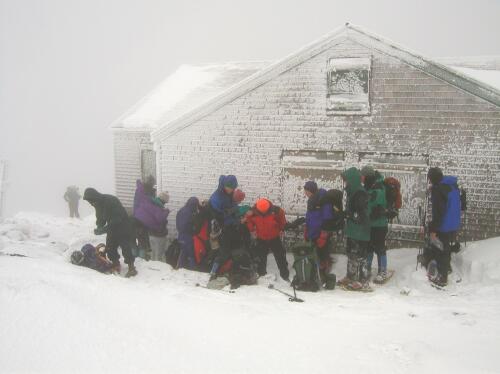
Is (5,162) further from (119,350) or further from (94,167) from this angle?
(94,167)

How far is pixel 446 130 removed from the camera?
28.5ft

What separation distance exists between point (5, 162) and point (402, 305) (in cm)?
2086

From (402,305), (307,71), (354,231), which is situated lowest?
(402,305)

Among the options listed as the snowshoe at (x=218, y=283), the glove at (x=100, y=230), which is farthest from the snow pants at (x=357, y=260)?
the glove at (x=100, y=230)

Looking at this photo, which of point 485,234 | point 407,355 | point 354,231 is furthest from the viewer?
point 485,234

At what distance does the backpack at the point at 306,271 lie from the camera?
695 cm

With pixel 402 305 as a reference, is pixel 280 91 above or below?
above

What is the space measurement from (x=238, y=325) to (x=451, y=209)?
13.4 feet

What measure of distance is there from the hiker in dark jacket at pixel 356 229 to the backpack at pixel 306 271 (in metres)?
0.61

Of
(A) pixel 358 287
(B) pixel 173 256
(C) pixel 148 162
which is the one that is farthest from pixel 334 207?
(C) pixel 148 162

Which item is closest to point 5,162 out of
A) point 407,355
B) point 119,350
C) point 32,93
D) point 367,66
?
point 367,66

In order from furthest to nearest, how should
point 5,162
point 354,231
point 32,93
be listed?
point 32,93, point 5,162, point 354,231

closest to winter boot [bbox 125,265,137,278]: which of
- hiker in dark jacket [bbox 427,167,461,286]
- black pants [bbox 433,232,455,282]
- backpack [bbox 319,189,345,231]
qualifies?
backpack [bbox 319,189,345,231]

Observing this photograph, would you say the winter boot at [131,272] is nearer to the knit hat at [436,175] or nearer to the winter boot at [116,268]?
the winter boot at [116,268]
